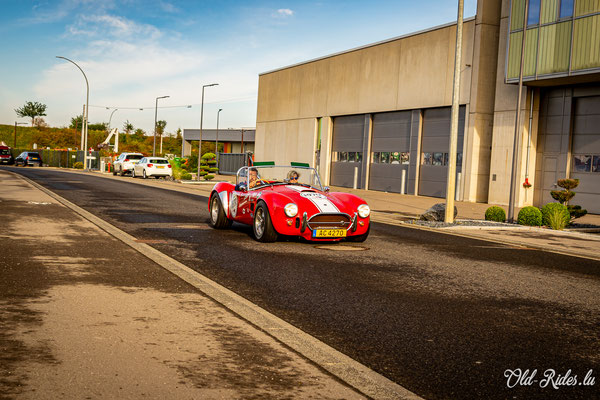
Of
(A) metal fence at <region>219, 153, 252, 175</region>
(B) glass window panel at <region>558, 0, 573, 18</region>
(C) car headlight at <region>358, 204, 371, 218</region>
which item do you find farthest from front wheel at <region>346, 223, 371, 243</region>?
(A) metal fence at <region>219, 153, 252, 175</region>

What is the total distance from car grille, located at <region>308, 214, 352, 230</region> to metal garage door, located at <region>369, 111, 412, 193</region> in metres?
26.4

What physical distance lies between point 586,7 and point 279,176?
18.0m

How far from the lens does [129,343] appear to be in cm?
462

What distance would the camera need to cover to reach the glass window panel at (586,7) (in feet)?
78.6

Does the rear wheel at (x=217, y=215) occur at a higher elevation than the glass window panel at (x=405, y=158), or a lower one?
lower

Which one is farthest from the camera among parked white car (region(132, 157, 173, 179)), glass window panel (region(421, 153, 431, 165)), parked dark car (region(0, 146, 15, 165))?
parked dark car (region(0, 146, 15, 165))

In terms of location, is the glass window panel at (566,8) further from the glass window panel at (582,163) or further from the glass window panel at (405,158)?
the glass window panel at (405,158)

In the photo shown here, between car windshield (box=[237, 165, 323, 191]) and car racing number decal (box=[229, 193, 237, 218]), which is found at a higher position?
car windshield (box=[237, 165, 323, 191])

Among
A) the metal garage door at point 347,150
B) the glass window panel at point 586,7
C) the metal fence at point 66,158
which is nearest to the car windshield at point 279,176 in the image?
the glass window panel at point 586,7

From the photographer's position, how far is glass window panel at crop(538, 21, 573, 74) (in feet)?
82.7

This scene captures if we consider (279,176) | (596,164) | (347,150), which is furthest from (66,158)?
(279,176)

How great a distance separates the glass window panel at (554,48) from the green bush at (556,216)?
394 inches

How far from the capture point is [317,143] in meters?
46.0

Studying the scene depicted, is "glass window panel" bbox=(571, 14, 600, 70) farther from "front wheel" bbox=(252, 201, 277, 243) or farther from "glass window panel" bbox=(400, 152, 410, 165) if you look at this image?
"front wheel" bbox=(252, 201, 277, 243)
